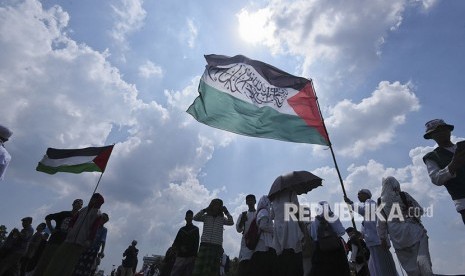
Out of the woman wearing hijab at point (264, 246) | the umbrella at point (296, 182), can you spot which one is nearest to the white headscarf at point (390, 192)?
Result: the umbrella at point (296, 182)

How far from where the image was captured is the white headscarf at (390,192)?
610 cm

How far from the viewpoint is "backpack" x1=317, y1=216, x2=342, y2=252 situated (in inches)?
202

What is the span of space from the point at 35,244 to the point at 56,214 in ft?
9.75

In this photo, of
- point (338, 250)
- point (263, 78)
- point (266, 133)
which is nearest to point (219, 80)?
point (263, 78)

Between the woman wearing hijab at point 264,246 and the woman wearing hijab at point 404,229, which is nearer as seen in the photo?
the woman wearing hijab at point 404,229

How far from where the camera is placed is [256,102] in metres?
6.78

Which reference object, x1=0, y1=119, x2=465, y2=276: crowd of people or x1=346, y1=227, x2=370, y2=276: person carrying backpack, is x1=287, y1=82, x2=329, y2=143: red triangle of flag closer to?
x1=0, y1=119, x2=465, y2=276: crowd of people

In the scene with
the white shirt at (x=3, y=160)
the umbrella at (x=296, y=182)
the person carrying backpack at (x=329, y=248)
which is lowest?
the person carrying backpack at (x=329, y=248)

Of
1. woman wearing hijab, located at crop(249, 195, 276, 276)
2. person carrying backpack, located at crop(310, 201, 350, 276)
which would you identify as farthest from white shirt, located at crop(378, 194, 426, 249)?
woman wearing hijab, located at crop(249, 195, 276, 276)

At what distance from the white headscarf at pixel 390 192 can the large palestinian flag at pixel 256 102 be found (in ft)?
5.47

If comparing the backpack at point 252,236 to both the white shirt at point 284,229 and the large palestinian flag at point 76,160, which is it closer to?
the white shirt at point 284,229

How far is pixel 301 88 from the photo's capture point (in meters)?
6.86

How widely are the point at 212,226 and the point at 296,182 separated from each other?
3358mm

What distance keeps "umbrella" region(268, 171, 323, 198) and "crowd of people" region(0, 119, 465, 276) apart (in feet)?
0.42
